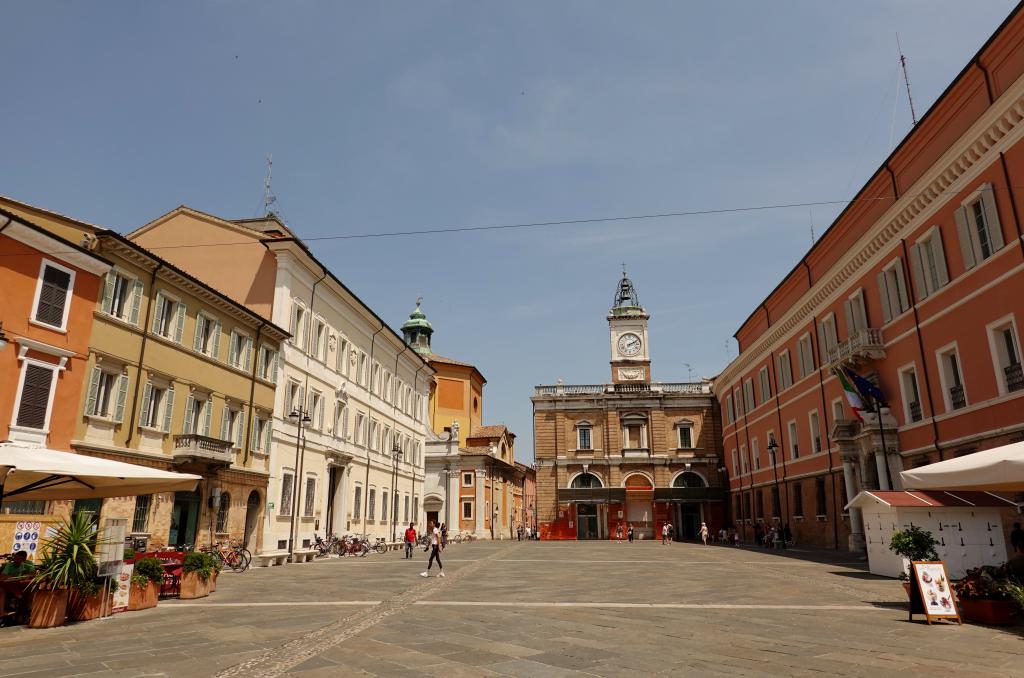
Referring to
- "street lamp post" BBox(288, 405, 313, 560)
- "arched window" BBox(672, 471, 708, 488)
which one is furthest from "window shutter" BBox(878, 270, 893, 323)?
"arched window" BBox(672, 471, 708, 488)

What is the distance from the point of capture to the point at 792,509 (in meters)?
36.3

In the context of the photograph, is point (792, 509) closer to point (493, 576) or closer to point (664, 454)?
point (664, 454)

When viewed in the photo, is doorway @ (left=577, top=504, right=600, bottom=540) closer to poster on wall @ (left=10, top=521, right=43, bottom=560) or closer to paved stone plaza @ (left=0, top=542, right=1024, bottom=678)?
paved stone plaza @ (left=0, top=542, right=1024, bottom=678)

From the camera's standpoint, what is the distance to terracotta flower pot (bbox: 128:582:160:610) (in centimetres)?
1201

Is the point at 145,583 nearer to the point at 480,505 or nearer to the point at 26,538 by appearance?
the point at 26,538

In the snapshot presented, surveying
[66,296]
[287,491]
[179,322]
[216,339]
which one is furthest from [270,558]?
[66,296]

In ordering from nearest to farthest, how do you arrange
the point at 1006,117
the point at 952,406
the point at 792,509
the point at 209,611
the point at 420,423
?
the point at 209,611, the point at 1006,117, the point at 952,406, the point at 792,509, the point at 420,423

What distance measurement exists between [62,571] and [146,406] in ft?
32.2

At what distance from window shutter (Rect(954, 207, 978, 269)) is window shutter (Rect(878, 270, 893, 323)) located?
512 centimetres

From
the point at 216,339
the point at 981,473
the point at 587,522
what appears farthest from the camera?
the point at 587,522

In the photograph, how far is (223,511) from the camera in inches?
905

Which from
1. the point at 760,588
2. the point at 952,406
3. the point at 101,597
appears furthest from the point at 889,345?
the point at 101,597

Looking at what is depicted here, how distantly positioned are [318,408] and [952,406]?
24822 mm

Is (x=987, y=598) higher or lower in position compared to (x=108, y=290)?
lower
